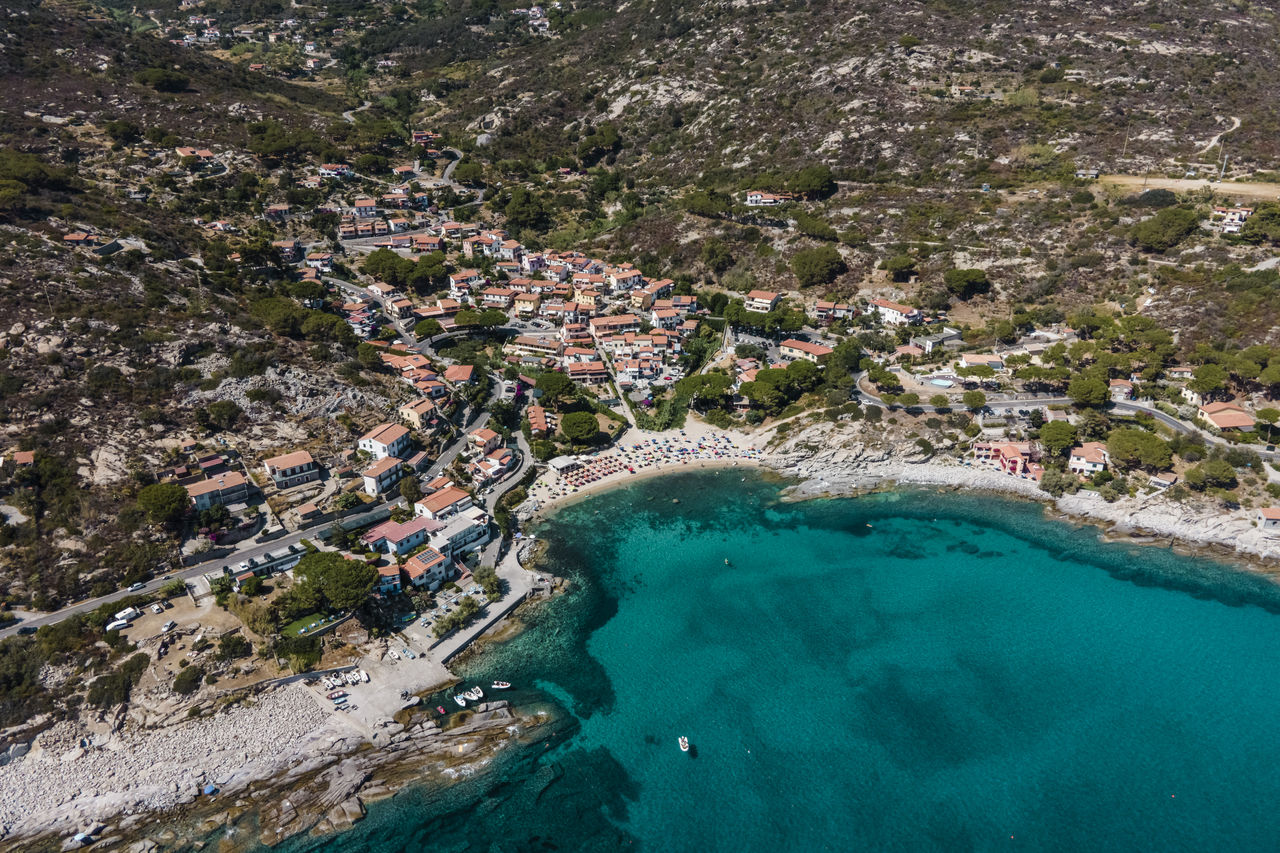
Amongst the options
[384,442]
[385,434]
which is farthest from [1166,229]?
[384,442]

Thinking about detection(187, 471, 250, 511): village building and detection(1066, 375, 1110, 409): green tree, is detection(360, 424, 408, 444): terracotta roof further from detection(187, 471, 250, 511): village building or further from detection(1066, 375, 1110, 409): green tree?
detection(1066, 375, 1110, 409): green tree

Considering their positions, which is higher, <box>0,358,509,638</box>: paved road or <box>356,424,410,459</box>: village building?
<box>356,424,410,459</box>: village building

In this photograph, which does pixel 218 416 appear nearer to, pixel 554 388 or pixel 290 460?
pixel 290 460

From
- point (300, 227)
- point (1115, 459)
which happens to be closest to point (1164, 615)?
point (1115, 459)

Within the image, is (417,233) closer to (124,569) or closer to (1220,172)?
(124,569)

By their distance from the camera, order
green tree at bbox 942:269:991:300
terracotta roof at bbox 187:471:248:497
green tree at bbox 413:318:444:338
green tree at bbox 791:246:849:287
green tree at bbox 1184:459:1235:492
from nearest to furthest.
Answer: terracotta roof at bbox 187:471:248:497
green tree at bbox 1184:459:1235:492
green tree at bbox 413:318:444:338
green tree at bbox 942:269:991:300
green tree at bbox 791:246:849:287

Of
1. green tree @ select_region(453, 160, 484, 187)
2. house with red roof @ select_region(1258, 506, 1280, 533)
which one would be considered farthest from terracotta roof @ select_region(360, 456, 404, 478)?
green tree @ select_region(453, 160, 484, 187)

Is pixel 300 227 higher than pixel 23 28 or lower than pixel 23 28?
lower
